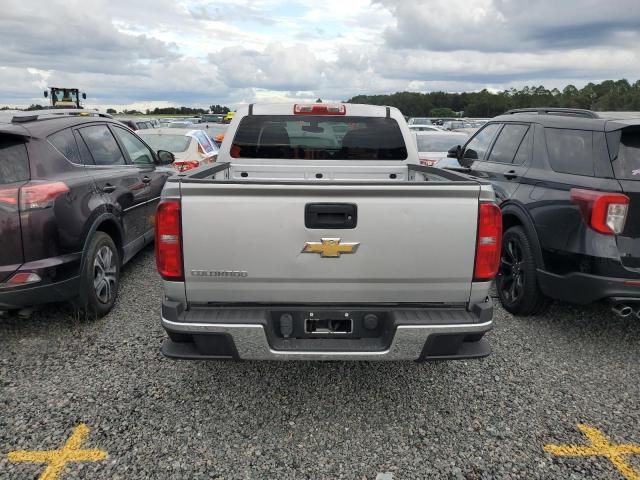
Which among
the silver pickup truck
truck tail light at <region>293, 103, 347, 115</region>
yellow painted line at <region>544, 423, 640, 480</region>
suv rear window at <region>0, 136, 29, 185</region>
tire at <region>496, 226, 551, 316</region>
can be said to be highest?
truck tail light at <region>293, 103, 347, 115</region>

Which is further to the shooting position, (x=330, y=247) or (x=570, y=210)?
(x=570, y=210)

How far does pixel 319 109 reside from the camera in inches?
167

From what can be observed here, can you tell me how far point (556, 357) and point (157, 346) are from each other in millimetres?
3237

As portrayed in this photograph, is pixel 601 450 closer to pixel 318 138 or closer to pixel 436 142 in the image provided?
pixel 318 138

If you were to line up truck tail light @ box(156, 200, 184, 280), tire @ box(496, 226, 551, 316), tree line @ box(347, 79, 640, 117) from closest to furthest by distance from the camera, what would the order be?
1. truck tail light @ box(156, 200, 184, 280)
2. tire @ box(496, 226, 551, 316)
3. tree line @ box(347, 79, 640, 117)

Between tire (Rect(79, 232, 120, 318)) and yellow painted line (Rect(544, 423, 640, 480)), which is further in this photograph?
tire (Rect(79, 232, 120, 318))

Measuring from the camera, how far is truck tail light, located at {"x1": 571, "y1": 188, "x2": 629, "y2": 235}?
3482 millimetres

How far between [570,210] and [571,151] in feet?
1.95

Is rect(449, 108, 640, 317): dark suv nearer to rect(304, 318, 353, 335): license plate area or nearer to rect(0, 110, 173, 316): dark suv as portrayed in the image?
rect(304, 318, 353, 335): license plate area

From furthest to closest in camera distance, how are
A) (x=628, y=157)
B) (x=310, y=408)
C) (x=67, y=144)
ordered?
(x=67, y=144) → (x=628, y=157) → (x=310, y=408)

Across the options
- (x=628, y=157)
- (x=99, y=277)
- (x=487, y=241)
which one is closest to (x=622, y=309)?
(x=628, y=157)

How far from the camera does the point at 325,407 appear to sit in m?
3.14

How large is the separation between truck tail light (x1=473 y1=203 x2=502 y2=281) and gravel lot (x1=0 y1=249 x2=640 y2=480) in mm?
1018

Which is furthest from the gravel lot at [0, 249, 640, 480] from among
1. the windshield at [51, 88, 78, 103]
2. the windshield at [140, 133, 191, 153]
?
the windshield at [51, 88, 78, 103]
